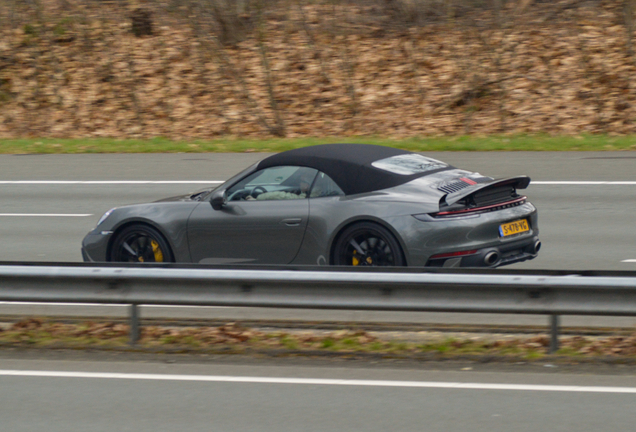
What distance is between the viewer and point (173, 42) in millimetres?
26703

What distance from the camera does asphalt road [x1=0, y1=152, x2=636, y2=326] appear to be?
1002 cm

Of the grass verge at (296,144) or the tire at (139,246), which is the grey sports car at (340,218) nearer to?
the tire at (139,246)

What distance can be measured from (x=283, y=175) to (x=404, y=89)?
49.1 feet

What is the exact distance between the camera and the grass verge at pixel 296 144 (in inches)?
693

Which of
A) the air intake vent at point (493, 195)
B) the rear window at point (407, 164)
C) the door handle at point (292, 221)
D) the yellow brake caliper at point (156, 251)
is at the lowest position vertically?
the yellow brake caliper at point (156, 251)

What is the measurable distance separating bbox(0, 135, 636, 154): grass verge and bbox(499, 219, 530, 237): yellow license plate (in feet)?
30.1

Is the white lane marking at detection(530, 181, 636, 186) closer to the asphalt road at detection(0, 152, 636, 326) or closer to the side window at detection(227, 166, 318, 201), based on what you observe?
the asphalt road at detection(0, 152, 636, 326)

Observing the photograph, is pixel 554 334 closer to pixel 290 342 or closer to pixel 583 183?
pixel 290 342

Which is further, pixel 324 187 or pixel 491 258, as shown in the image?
pixel 324 187

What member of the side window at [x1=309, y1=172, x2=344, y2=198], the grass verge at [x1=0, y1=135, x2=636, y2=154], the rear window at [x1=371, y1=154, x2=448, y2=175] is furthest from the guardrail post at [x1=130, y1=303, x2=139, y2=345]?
the grass verge at [x1=0, y1=135, x2=636, y2=154]

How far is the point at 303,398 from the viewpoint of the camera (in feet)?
18.7

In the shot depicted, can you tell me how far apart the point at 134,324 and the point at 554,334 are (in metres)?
3.28

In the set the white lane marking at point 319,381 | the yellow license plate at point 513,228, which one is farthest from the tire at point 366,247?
the white lane marking at point 319,381

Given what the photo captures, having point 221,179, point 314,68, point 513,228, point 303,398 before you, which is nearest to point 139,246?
point 513,228
